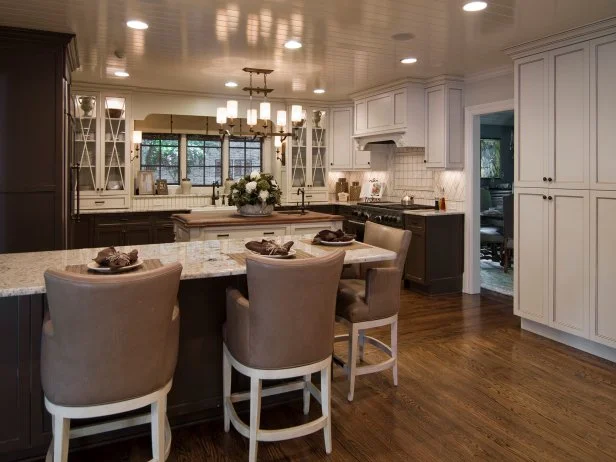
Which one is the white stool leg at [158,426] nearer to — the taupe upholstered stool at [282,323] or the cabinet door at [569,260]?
the taupe upholstered stool at [282,323]

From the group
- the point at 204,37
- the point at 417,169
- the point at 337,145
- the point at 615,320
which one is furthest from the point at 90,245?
the point at 615,320

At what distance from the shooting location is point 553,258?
13.3 feet

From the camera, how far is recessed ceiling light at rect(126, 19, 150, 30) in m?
3.71

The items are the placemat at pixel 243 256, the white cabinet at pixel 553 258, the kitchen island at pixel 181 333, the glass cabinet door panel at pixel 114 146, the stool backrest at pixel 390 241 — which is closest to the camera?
the kitchen island at pixel 181 333

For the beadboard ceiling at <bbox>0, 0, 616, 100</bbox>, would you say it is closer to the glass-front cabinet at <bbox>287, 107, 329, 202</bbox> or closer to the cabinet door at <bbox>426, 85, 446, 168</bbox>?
the cabinet door at <bbox>426, 85, 446, 168</bbox>

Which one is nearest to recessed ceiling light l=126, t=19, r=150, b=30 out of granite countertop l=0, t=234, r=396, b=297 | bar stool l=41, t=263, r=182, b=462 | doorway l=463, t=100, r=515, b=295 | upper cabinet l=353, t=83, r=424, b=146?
granite countertop l=0, t=234, r=396, b=297

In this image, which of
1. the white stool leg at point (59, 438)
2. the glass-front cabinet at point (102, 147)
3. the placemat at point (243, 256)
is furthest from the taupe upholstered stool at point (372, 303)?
the glass-front cabinet at point (102, 147)

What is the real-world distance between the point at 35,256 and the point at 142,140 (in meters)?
4.51

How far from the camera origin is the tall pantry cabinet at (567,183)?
362 centimetres

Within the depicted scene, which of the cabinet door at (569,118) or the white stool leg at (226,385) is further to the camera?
the cabinet door at (569,118)

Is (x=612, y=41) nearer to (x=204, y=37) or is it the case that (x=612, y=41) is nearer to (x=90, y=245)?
(x=204, y=37)

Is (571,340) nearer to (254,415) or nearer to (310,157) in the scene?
(254,415)

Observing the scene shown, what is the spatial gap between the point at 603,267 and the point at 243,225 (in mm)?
2999

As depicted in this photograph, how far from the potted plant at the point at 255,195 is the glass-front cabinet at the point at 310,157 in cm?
249
